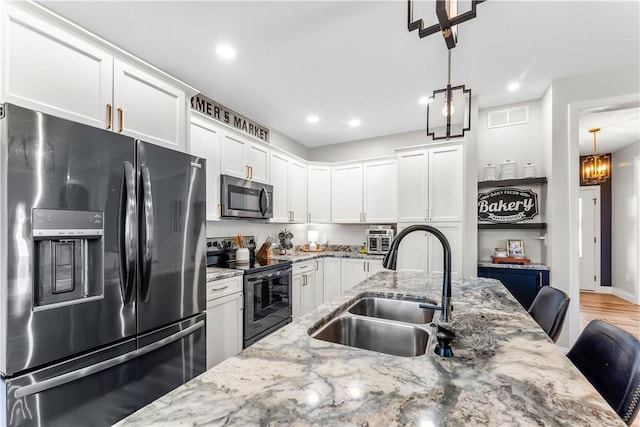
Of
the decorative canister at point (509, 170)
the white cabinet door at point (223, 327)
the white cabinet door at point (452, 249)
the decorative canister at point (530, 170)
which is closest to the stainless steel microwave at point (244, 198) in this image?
the white cabinet door at point (223, 327)

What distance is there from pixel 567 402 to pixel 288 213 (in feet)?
11.7

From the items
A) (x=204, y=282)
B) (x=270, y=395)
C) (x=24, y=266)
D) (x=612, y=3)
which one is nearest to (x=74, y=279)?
(x=24, y=266)

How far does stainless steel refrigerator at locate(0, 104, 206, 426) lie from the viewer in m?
1.22

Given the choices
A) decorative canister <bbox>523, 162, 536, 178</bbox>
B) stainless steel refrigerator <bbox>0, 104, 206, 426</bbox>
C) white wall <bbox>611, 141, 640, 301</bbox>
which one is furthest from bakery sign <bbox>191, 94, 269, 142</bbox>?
white wall <bbox>611, 141, 640, 301</bbox>

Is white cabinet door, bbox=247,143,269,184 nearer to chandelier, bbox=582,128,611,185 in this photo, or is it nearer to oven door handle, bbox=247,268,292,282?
oven door handle, bbox=247,268,292,282

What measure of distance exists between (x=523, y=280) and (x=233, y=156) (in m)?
3.41

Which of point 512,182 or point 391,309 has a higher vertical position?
point 512,182

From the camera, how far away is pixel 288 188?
4047mm

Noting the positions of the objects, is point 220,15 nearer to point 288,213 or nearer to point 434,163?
point 288,213

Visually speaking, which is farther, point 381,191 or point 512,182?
point 381,191

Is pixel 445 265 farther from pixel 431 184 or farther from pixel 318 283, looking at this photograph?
pixel 318 283

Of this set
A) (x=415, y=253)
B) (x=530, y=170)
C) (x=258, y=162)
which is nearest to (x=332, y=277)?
(x=415, y=253)

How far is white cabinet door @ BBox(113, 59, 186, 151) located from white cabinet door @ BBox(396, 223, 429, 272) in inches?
109

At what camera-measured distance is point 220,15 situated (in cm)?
190
